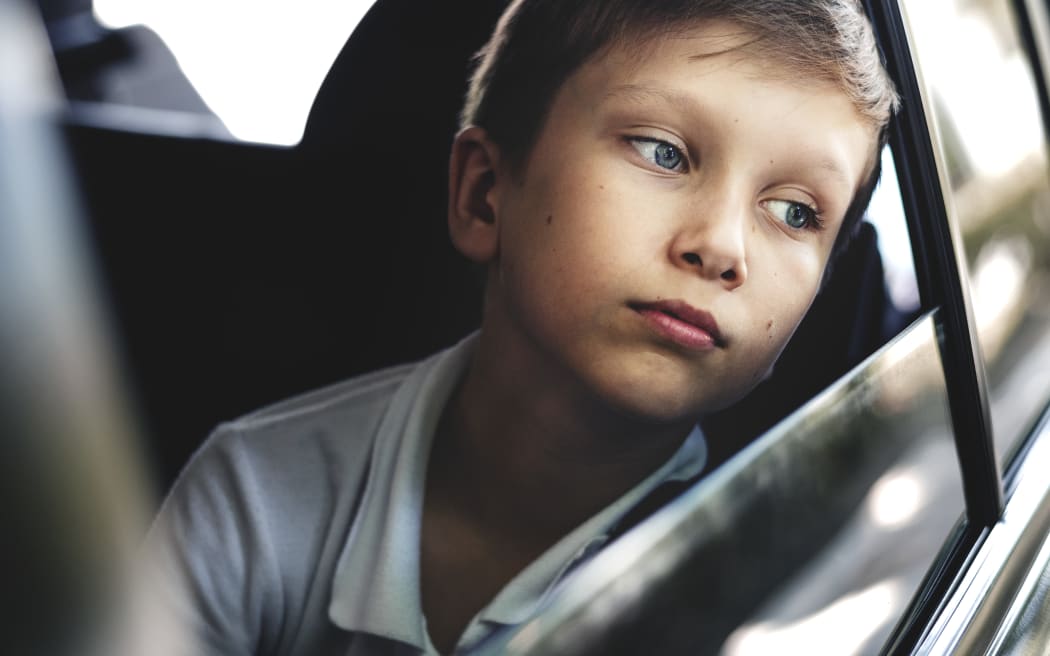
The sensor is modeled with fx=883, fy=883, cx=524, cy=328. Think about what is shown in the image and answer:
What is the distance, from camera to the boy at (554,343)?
2.34 feet

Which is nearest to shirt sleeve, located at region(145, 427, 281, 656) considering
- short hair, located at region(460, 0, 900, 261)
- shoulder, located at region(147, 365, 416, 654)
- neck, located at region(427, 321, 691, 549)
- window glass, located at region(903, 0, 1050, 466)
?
shoulder, located at region(147, 365, 416, 654)

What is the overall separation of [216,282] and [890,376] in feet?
3.04

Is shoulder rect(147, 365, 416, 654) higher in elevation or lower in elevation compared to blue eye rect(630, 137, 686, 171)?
lower

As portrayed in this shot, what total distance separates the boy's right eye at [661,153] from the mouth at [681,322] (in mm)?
130

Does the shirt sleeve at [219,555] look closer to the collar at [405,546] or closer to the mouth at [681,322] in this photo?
the collar at [405,546]

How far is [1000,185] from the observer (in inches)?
76.9

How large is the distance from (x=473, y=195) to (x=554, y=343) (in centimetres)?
16

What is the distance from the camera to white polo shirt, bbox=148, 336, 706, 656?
2.08 ft

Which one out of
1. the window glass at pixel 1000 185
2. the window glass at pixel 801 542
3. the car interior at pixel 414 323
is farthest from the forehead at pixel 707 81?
the window glass at pixel 1000 185

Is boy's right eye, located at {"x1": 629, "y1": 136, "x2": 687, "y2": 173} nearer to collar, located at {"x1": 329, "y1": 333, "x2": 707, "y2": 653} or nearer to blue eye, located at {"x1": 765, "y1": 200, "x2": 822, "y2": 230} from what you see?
blue eye, located at {"x1": 765, "y1": 200, "x2": 822, "y2": 230}

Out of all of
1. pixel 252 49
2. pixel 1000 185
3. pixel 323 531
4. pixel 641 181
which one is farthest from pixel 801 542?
pixel 1000 185

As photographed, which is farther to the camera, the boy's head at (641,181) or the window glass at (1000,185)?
the window glass at (1000,185)

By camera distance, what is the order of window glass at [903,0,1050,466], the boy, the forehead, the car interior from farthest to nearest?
window glass at [903,0,1050,466] < the forehead < the boy < the car interior

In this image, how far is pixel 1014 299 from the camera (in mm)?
2098
